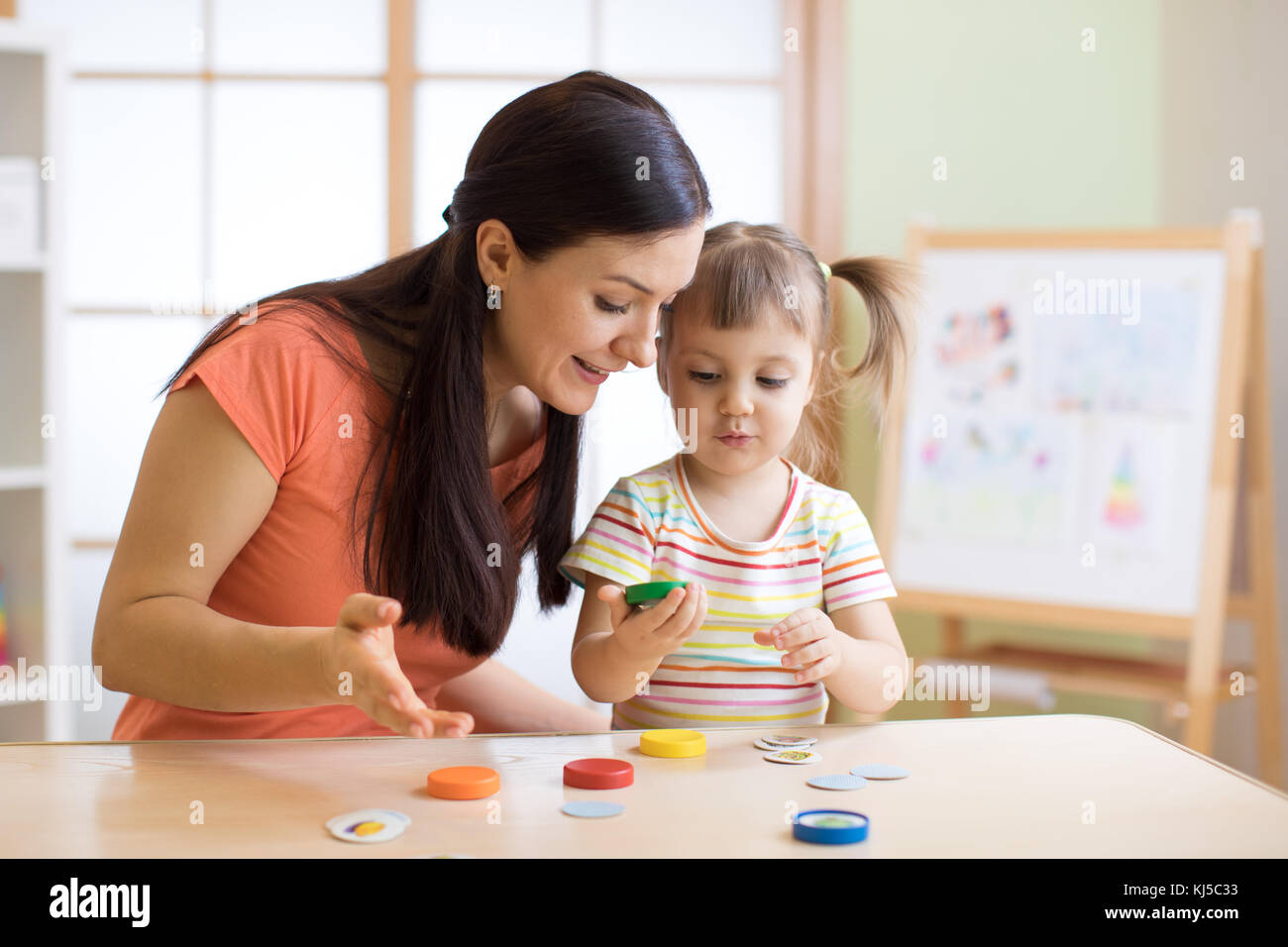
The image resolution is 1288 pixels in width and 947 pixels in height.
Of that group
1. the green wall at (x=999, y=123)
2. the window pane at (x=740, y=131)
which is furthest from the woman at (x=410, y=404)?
the window pane at (x=740, y=131)

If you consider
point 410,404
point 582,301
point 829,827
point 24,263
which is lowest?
point 829,827

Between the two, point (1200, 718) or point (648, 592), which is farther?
point (1200, 718)

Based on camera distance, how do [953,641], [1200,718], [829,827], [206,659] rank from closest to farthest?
[829,827]
[206,659]
[1200,718]
[953,641]

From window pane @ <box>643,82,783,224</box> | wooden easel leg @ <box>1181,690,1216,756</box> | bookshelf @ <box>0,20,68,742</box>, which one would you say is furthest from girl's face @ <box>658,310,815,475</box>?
window pane @ <box>643,82,783,224</box>

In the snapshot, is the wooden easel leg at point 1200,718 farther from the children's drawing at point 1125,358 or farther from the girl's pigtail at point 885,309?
the girl's pigtail at point 885,309

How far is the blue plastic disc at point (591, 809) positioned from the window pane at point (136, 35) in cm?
286

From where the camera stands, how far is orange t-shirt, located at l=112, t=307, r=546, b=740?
1.06m

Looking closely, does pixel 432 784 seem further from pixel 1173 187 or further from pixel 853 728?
pixel 1173 187

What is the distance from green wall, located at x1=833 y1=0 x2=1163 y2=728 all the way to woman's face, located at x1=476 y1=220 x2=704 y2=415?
1.78 metres

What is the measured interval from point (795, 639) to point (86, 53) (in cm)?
289

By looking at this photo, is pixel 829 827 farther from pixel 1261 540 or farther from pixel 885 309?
pixel 1261 540

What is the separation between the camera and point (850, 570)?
1.18m

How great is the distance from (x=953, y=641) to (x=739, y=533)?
165 cm

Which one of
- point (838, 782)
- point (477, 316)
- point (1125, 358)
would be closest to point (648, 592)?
point (838, 782)
